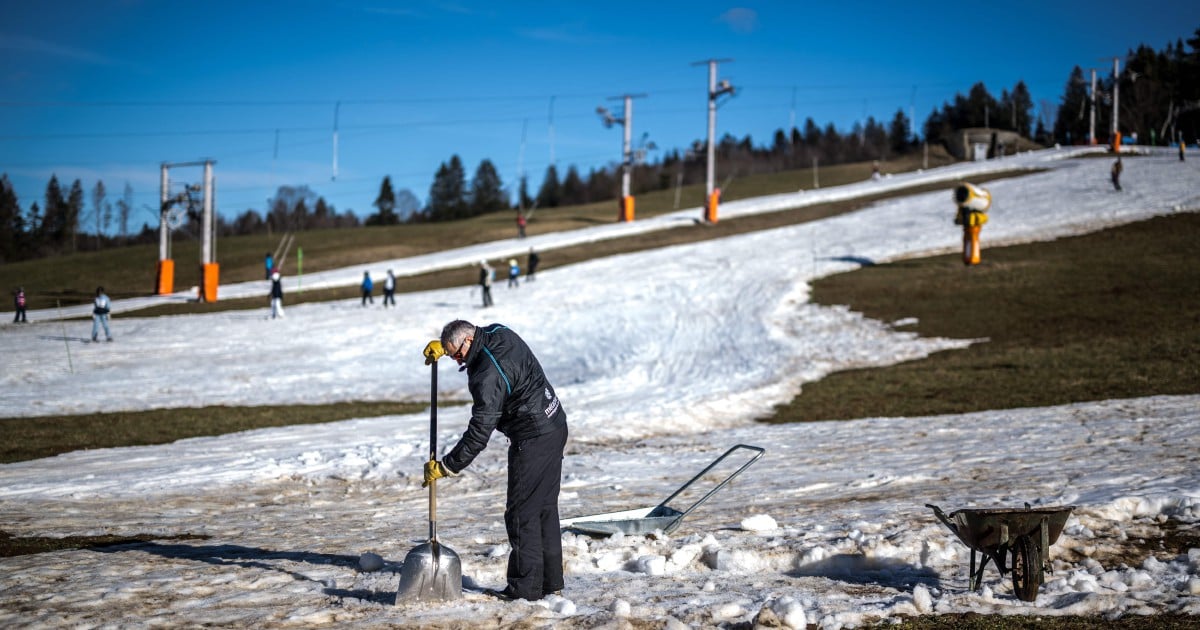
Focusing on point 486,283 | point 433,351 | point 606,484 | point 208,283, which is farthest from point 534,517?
point 208,283

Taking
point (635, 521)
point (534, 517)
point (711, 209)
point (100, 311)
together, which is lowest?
point (635, 521)

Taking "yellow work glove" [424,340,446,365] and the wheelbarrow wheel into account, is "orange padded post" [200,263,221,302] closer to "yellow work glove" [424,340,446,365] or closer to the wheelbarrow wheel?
"yellow work glove" [424,340,446,365]

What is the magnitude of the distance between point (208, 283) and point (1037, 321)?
3713 cm

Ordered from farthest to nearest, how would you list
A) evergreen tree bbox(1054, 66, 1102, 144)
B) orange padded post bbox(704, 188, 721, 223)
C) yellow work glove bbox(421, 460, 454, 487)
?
evergreen tree bbox(1054, 66, 1102, 144) → orange padded post bbox(704, 188, 721, 223) → yellow work glove bbox(421, 460, 454, 487)

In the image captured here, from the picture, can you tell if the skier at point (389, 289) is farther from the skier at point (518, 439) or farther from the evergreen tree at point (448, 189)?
the evergreen tree at point (448, 189)

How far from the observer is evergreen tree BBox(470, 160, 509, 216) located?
153 metres

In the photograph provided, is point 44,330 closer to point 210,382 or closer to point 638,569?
point 210,382

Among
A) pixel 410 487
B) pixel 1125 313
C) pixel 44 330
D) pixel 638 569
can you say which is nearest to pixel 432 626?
pixel 638 569

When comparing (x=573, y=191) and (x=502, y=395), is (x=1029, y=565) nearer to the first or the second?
(x=502, y=395)

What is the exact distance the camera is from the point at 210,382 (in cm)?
2677

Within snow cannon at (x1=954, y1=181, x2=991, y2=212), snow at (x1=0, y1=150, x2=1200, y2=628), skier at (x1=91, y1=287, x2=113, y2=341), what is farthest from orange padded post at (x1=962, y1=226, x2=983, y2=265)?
skier at (x1=91, y1=287, x2=113, y2=341)

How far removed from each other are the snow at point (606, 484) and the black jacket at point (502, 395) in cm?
128

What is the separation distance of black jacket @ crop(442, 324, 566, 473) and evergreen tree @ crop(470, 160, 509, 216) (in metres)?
143

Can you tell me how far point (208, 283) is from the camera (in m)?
46.0
